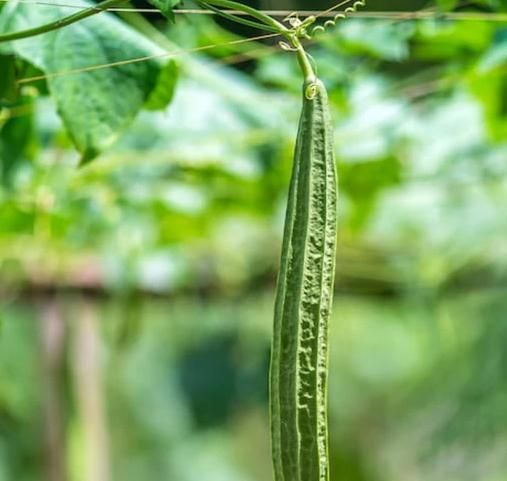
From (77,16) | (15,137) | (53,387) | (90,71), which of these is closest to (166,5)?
(77,16)

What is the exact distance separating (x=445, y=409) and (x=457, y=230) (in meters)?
0.36

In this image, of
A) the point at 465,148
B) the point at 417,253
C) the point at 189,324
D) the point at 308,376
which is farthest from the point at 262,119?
the point at 189,324

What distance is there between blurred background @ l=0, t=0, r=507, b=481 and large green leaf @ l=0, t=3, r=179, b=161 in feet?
0.18

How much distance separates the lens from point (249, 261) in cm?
171

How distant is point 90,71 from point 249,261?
1173 millimetres

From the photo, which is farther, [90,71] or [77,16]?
[90,71]

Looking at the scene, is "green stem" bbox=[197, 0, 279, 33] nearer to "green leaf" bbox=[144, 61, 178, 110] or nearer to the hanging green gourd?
the hanging green gourd

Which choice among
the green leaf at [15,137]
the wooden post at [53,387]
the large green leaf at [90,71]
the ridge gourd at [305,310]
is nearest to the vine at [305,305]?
the ridge gourd at [305,310]

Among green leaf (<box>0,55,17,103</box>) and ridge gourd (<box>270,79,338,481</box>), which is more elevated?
green leaf (<box>0,55,17,103</box>)

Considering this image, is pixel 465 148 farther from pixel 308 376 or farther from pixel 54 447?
pixel 308 376

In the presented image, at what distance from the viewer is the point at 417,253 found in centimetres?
171

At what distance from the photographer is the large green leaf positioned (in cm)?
54

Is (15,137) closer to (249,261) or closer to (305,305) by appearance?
(305,305)

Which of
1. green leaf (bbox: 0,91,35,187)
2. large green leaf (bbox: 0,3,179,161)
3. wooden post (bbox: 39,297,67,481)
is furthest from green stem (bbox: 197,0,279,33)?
wooden post (bbox: 39,297,67,481)
